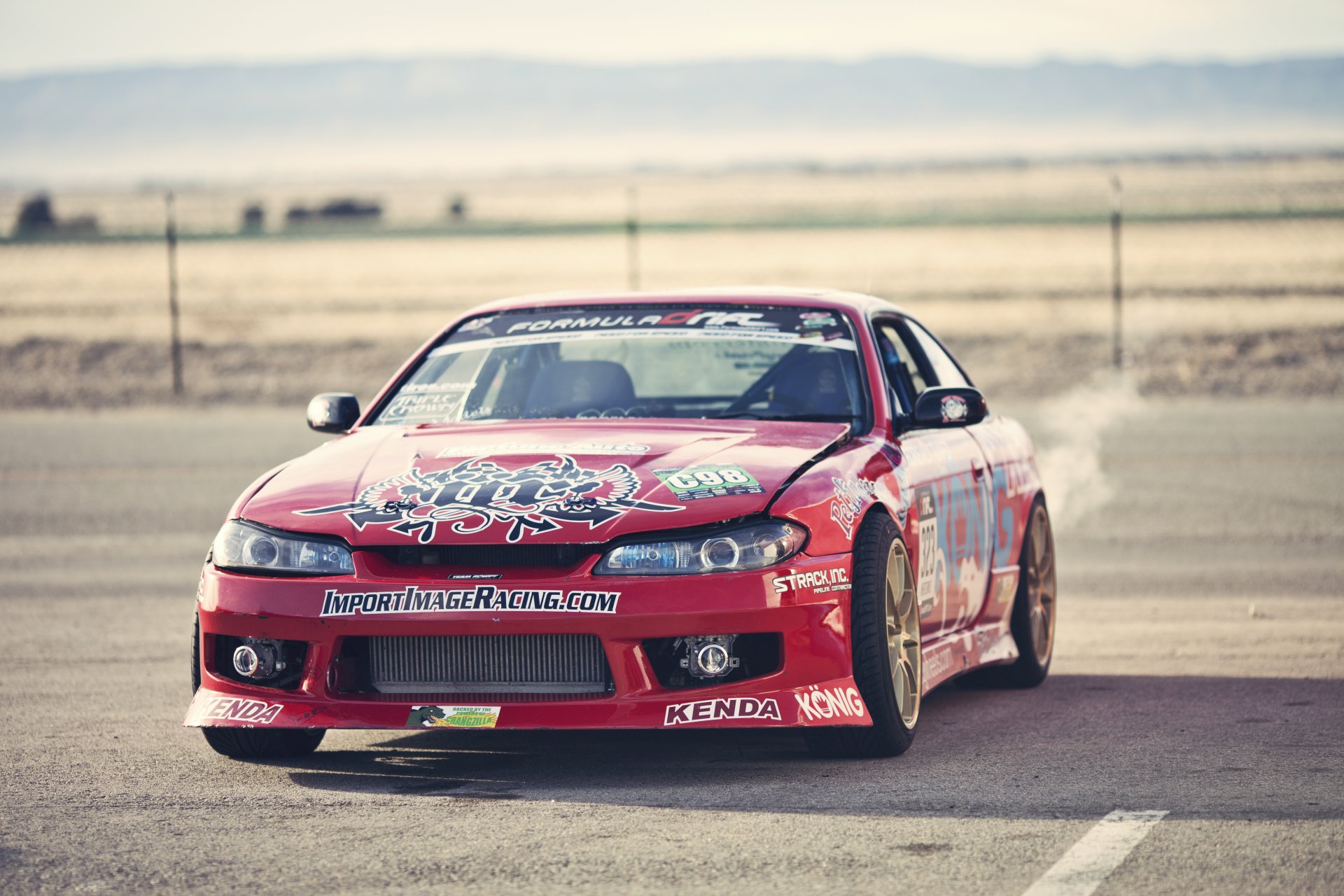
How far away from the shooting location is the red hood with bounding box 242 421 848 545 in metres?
5.49

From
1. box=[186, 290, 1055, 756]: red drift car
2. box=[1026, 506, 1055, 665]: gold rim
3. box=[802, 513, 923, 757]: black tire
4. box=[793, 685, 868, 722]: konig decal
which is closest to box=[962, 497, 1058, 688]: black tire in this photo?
box=[1026, 506, 1055, 665]: gold rim

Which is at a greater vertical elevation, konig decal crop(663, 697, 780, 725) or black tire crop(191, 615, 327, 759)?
konig decal crop(663, 697, 780, 725)

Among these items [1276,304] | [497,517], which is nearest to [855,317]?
[497,517]

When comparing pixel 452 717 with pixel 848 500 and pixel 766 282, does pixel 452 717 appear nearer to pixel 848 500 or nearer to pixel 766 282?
pixel 848 500

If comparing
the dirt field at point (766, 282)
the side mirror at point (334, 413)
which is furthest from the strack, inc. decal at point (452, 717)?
the dirt field at point (766, 282)

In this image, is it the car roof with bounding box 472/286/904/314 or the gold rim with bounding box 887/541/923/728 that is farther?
the car roof with bounding box 472/286/904/314

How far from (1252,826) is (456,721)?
6.86 feet

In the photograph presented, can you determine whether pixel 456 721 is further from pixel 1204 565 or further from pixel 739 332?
pixel 1204 565

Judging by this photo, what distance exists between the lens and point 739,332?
698 cm

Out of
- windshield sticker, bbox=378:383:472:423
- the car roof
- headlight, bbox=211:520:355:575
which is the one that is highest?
the car roof

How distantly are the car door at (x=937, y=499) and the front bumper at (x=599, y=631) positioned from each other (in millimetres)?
805

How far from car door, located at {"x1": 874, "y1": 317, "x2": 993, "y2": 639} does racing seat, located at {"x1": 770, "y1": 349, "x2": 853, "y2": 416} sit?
0.75 ft

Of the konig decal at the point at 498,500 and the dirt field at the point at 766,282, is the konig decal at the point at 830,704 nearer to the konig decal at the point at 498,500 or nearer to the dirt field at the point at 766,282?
the konig decal at the point at 498,500

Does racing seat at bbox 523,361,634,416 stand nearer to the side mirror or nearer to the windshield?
the windshield
